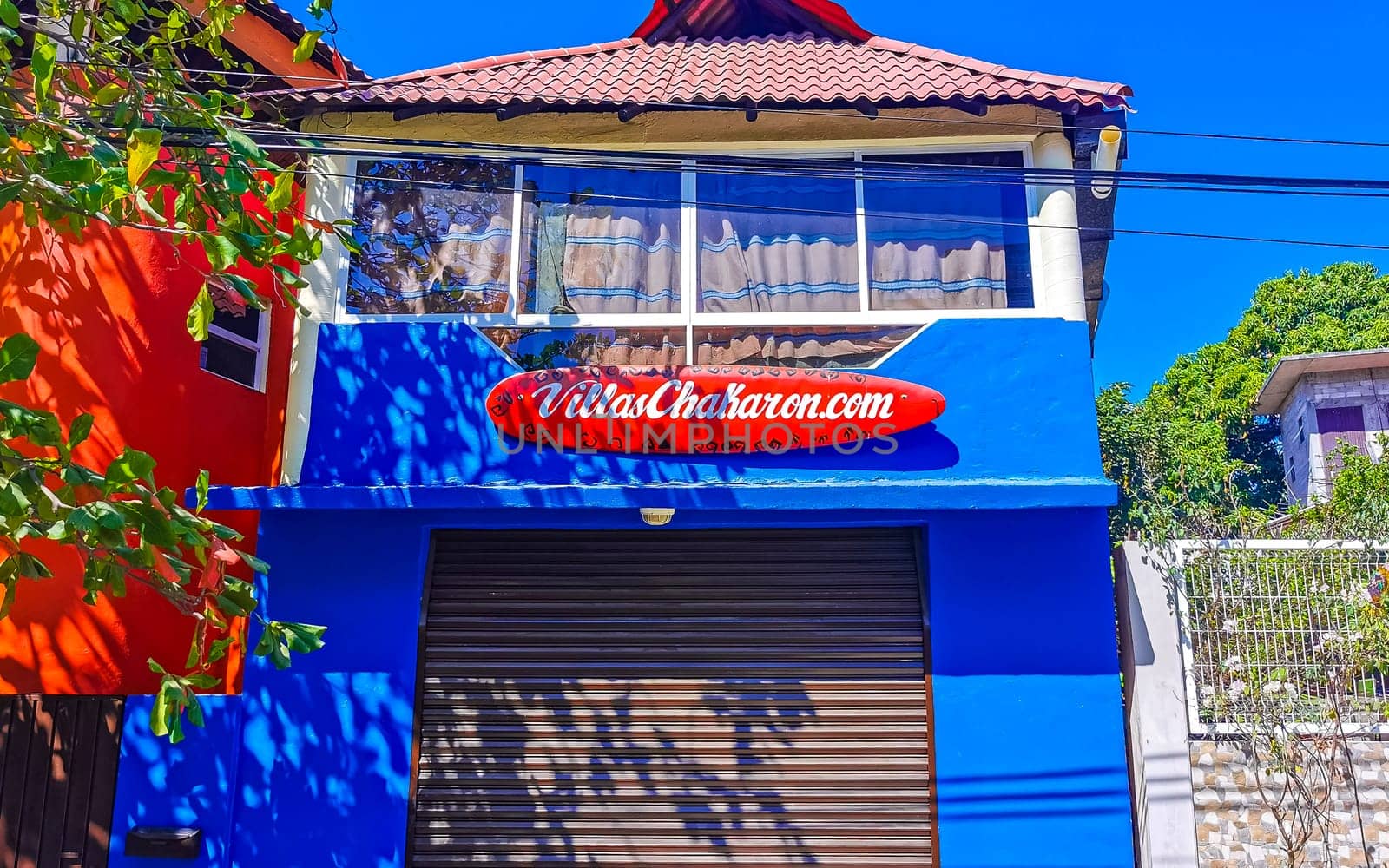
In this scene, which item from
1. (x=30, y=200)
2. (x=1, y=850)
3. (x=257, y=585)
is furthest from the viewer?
(x=257, y=585)

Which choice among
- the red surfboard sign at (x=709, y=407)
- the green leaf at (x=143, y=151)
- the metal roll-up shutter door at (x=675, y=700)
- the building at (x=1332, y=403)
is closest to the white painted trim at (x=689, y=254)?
the red surfboard sign at (x=709, y=407)

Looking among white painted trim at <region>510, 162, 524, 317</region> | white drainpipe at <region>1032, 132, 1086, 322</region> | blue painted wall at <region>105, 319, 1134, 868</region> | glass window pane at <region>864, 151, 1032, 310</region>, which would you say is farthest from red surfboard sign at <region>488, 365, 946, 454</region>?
white drainpipe at <region>1032, 132, 1086, 322</region>

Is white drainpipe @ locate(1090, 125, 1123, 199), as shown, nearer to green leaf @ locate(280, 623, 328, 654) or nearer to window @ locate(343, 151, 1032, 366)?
window @ locate(343, 151, 1032, 366)

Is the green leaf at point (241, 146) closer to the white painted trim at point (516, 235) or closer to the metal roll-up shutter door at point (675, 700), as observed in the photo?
the white painted trim at point (516, 235)

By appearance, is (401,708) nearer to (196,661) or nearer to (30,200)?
(196,661)

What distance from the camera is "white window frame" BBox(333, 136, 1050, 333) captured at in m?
7.54

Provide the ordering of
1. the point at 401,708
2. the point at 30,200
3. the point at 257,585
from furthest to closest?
the point at 257,585 → the point at 401,708 → the point at 30,200

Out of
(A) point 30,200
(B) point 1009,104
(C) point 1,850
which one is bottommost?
(C) point 1,850

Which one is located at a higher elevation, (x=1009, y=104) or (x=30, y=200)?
(x=1009, y=104)

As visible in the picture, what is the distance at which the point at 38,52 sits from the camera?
4.78 metres

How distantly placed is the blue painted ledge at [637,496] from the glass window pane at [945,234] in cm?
161

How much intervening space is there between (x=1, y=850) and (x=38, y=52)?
4969mm

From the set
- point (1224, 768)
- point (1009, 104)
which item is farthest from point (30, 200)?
point (1224, 768)

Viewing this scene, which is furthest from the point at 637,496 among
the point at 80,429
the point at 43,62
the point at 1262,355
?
the point at 1262,355
